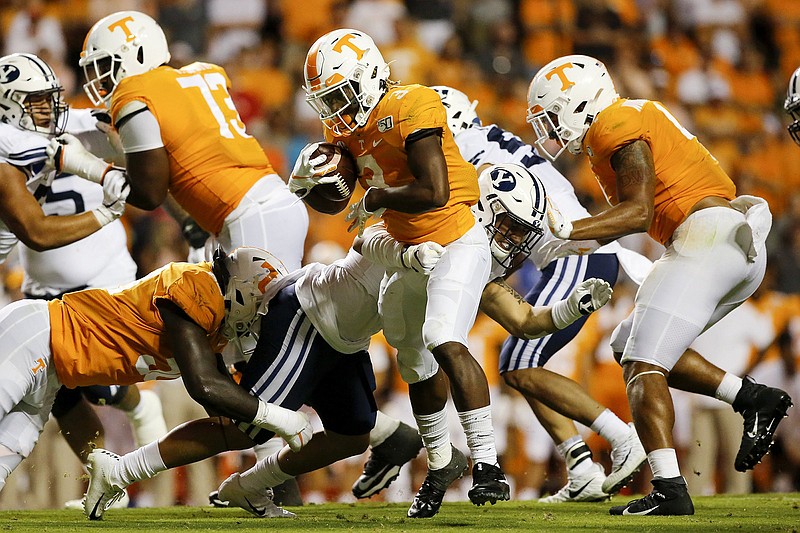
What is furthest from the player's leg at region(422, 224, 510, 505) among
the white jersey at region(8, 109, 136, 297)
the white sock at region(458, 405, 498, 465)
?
the white jersey at region(8, 109, 136, 297)

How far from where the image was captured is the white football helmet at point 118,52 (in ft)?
17.6

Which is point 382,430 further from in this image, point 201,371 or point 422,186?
point 422,186

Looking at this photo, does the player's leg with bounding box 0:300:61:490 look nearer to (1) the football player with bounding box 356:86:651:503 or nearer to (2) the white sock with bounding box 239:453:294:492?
(2) the white sock with bounding box 239:453:294:492

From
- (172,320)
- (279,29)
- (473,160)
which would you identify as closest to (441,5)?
(279,29)

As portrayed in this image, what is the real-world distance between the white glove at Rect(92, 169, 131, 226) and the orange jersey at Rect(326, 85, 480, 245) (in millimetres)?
1093

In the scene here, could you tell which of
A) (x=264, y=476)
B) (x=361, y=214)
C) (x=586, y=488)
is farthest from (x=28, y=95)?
(x=586, y=488)

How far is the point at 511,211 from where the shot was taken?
468cm

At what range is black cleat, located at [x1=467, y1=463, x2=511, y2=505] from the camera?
4074 millimetres

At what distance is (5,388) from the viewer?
4.30 meters

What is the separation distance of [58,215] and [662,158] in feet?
9.57

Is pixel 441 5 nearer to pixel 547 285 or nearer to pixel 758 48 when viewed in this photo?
pixel 758 48

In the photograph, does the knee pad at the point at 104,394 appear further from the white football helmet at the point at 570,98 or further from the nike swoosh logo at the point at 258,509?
the white football helmet at the point at 570,98

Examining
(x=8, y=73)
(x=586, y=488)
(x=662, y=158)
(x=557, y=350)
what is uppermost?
(x=662, y=158)

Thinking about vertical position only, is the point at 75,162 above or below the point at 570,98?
below
